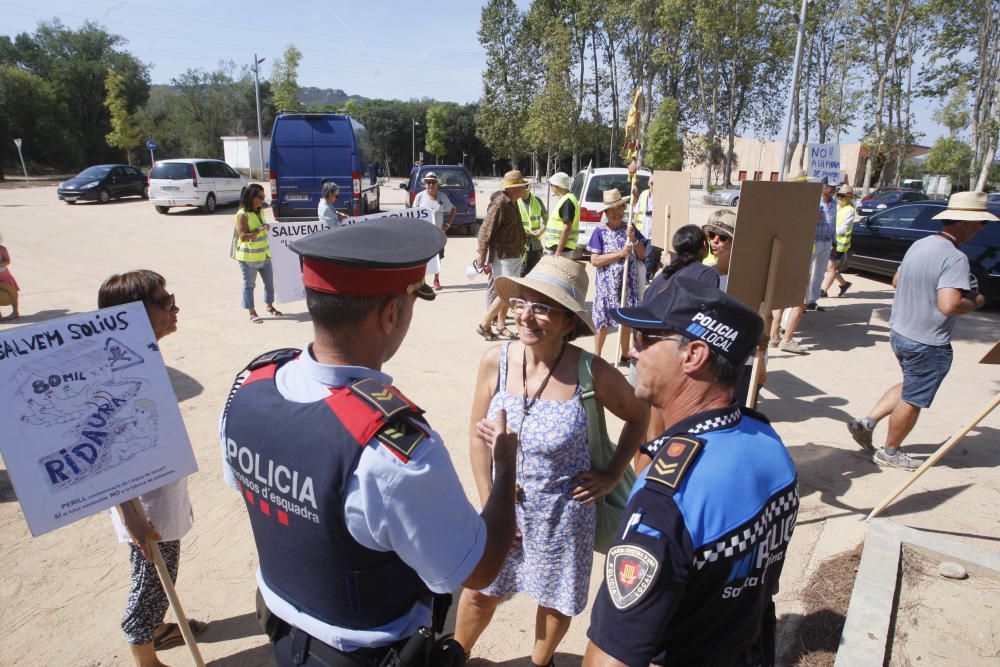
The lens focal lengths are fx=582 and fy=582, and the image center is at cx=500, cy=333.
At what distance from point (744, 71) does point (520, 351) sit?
130 ft

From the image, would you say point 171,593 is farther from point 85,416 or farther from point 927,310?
point 927,310

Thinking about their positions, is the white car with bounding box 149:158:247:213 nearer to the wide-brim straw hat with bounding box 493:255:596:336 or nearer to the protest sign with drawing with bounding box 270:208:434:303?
the protest sign with drawing with bounding box 270:208:434:303

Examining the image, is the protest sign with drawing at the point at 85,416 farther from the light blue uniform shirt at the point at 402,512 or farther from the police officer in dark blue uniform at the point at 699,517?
the police officer in dark blue uniform at the point at 699,517

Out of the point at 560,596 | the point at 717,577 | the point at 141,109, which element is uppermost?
the point at 141,109

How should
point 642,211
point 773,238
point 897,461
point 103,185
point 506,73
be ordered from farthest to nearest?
point 506,73 < point 103,185 < point 642,211 < point 897,461 < point 773,238

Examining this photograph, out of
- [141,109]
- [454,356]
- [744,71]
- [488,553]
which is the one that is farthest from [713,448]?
→ [141,109]

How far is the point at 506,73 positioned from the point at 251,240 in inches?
1361

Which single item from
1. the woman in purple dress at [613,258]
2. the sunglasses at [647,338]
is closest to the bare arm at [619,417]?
the sunglasses at [647,338]

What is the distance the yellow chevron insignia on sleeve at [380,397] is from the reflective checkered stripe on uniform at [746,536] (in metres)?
0.77

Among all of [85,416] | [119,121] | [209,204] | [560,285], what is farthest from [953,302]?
[119,121]

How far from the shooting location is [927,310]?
4.29m

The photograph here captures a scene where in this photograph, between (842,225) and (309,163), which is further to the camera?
(309,163)

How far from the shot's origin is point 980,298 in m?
4.23

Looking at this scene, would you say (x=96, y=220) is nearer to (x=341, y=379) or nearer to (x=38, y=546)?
(x=38, y=546)
